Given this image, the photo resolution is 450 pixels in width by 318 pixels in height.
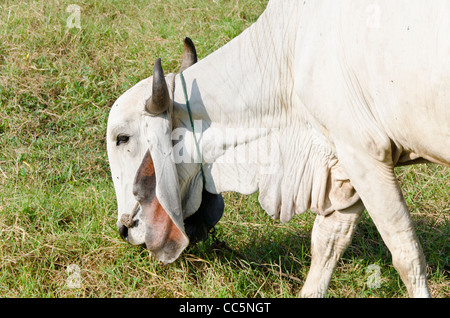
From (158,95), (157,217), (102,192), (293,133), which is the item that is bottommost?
(102,192)

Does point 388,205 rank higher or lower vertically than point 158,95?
lower

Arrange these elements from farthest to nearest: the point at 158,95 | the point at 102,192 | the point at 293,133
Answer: the point at 102,192
the point at 293,133
the point at 158,95

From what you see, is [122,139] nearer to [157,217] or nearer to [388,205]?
[157,217]

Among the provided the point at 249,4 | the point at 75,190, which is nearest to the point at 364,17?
the point at 75,190

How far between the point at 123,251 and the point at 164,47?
2546mm

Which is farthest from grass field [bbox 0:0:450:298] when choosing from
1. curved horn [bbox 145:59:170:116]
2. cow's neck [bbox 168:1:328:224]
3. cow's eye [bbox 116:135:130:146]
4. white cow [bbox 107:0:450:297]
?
curved horn [bbox 145:59:170:116]

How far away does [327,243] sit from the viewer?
352cm

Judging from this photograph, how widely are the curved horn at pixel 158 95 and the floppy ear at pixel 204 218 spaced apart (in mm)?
637

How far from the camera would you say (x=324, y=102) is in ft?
9.71

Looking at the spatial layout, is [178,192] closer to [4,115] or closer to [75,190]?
[75,190]

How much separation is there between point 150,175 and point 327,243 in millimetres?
998

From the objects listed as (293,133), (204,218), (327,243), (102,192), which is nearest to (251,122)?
(293,133)

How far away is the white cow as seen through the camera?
2.84 m

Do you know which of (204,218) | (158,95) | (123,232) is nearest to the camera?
(158,95)
